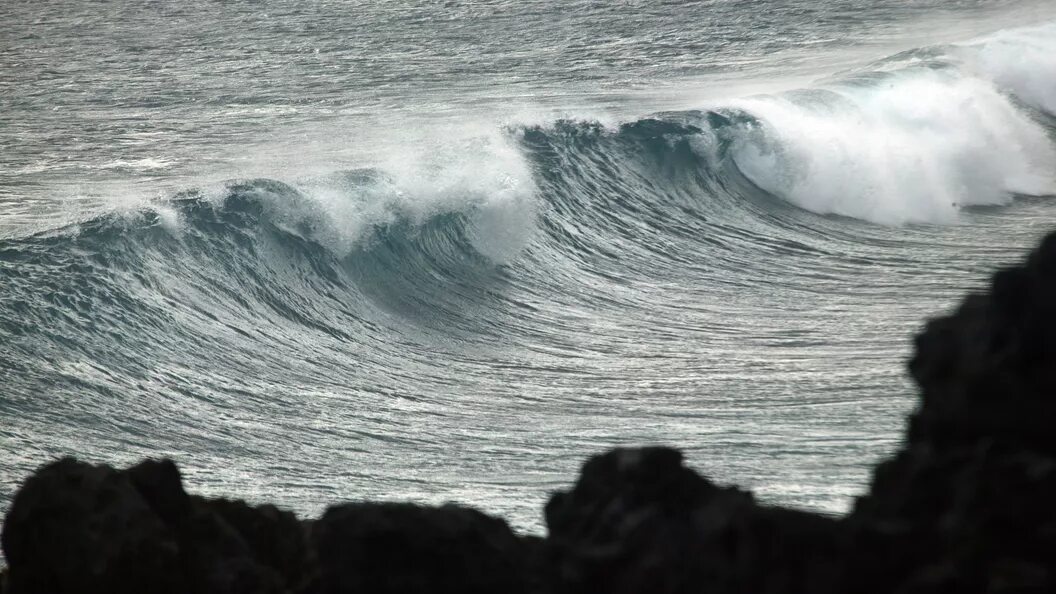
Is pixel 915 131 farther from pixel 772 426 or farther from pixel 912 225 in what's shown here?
pixel 772 426

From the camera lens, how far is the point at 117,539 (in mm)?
3852

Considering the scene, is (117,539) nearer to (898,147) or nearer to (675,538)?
(675,538)

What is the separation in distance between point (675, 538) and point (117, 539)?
1500mm

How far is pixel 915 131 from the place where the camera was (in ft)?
69.2

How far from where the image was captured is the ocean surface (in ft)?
31.2

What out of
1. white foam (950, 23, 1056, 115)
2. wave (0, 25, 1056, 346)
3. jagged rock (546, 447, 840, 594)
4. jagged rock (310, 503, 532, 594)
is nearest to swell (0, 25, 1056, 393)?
wave (0, 25, 1056, 346)

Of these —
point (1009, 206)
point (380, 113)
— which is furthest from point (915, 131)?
point (380, 113)

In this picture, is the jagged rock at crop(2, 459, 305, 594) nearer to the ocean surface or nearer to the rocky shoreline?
the rocky shoreline

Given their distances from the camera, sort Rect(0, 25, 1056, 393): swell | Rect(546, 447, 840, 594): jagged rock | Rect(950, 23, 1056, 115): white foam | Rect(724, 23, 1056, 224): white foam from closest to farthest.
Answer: Rect(546, 447, 840, 594): jagged rock, Rect(0, 25, 1056, 393): swell, Rect(724, 23, 1056, 224): white foam, Rect(950, 23, 1056, 115): white foam

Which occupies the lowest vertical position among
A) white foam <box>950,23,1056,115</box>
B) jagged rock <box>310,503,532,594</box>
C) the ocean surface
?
jagged rock <box>310,503,532,594</box>

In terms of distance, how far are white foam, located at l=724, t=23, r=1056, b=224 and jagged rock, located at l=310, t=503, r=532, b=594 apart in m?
14.9

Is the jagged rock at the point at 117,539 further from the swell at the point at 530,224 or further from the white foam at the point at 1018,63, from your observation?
the white foam at the point at 1018,63

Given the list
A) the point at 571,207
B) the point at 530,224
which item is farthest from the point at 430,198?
the point at 571,207

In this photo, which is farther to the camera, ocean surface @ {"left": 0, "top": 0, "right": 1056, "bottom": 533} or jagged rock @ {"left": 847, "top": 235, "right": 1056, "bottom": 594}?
ocean surface @ {"left": 0, "top": 0, "right": 1056, "bottom": 533}
